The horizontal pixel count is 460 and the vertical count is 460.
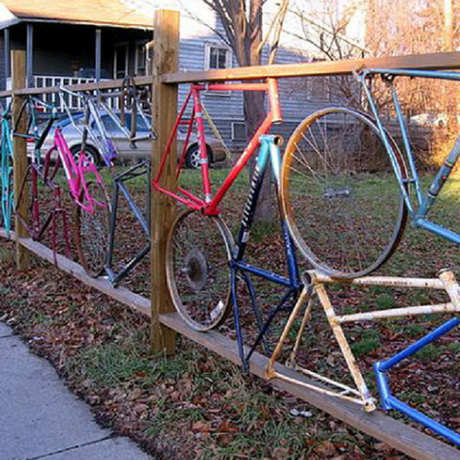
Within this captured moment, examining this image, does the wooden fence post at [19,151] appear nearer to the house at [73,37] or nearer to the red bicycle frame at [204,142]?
the red bicycle frame at [204,142]

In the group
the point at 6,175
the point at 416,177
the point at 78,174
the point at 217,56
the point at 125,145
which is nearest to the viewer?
the point at 416,177

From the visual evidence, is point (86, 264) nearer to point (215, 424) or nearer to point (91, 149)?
point (215, 424)

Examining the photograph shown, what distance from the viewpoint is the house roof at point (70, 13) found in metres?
19.0

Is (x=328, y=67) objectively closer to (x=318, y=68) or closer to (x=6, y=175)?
(x=318, y=68)

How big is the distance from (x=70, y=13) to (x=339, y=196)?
59.7ft

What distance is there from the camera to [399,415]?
11.8 ft

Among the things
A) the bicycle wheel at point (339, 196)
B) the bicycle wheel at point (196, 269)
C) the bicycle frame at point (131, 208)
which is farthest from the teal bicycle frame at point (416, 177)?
the bicycle frame at point (131, 208)

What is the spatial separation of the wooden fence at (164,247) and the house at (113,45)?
13487 millimetres

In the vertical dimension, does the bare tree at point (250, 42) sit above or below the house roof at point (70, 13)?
below

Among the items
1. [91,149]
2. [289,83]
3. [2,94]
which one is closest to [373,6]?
[289,83]

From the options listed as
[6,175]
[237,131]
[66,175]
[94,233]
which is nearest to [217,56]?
[237,131]

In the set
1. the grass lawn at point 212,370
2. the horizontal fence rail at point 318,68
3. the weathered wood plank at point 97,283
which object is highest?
the horizontal fence rail at point 318,68

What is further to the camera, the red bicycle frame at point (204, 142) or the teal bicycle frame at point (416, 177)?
the red bicycle frame at point (204, 142)

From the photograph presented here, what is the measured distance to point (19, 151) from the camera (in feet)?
21.7
